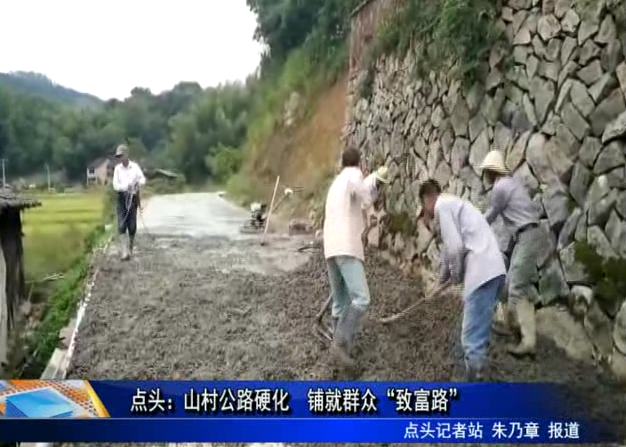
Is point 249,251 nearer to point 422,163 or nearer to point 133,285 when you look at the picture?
point 133,285

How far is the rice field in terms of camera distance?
2.77 meters

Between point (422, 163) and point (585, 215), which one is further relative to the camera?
point (422, 163)

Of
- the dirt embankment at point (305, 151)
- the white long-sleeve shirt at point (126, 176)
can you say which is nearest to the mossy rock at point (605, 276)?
the dirt embankment at point (305, 151)

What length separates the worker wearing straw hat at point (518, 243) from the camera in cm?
266

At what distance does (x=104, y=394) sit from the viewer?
2.55 m

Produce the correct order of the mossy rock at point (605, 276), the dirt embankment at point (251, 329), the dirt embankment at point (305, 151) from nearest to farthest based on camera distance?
1. the mossy rock at point (605, 276)
2. the dirt embankment at point (251, 329)
3. the dirt embankment at point (305, 151)

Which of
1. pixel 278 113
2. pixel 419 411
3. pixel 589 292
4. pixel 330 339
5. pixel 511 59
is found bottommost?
pixel 419 411

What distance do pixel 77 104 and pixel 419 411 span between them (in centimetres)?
159

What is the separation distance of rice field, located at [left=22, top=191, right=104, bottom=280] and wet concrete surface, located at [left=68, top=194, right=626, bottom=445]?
0.14 m

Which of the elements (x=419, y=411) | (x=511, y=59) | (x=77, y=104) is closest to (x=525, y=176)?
(x=511, y=59)

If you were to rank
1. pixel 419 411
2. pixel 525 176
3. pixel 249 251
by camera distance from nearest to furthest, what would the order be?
pixel 419 411, pixel 525 176, pixel 249 251

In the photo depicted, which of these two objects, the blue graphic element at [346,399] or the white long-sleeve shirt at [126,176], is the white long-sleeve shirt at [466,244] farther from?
the white long-sleeve shirt at [126,176]
